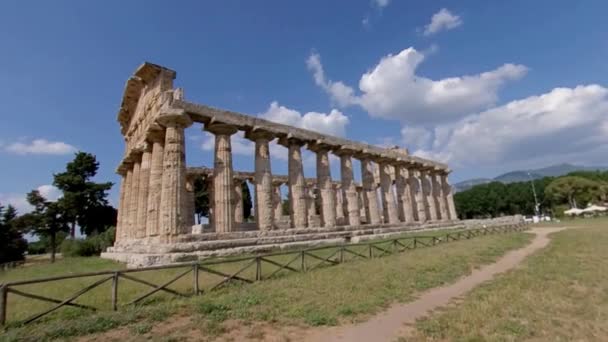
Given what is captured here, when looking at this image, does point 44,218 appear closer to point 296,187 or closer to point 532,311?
point 296,187

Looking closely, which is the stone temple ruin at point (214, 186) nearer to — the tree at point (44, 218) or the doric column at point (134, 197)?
the doric column at point (134, 197)

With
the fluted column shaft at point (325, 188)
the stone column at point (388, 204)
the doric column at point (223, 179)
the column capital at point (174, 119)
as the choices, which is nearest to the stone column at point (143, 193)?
the column capital at point (174, 119)

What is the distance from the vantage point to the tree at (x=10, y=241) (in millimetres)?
42219

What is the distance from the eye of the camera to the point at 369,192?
3100 cm

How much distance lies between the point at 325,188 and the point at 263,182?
6.54m

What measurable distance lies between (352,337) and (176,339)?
339 centimetres

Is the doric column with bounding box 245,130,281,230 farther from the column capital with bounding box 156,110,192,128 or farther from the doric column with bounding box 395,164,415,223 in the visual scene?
the doric column with bounding box 395,164,415,223

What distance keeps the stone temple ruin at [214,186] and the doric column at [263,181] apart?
68 mm

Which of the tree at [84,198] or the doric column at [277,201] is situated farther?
the tree at [84,198]

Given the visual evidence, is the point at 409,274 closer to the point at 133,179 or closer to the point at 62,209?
the point at 133,179

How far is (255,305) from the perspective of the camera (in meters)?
8.32

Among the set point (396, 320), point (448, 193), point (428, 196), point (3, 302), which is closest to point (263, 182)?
point (3, 302)

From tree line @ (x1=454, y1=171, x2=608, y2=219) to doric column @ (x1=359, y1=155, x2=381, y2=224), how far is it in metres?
57.7

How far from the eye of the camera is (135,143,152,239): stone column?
22484 mm
